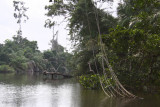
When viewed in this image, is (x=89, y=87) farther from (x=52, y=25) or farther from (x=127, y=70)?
(x=52, y=25)

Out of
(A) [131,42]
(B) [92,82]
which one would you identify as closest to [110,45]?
(A) [131,42]

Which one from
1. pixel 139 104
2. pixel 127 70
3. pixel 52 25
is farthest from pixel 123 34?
pixel 52 25

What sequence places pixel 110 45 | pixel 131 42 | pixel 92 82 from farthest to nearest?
1. pixel 92 82
2. pixel 110 45
3. pixel 131 42

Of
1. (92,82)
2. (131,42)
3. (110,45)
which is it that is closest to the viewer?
(131,42)

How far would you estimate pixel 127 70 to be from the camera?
482 inches

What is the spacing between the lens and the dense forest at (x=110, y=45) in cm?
919

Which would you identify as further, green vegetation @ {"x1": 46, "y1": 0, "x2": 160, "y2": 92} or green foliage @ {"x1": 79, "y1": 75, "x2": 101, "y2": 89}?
green foliage @ {"x1": 79, "y1": 75, "x2": 101, "y2": 89}

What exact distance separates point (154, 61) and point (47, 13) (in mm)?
15194

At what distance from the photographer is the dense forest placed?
9188 mm

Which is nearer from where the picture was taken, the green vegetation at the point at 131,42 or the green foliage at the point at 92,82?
the green vegetation at the point at 131,42

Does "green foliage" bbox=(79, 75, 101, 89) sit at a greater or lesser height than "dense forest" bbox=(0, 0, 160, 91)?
lesser

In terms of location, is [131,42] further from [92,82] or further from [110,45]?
[92,82]

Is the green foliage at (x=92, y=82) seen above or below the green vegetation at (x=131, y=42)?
below

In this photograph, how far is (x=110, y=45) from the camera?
10.4 m
